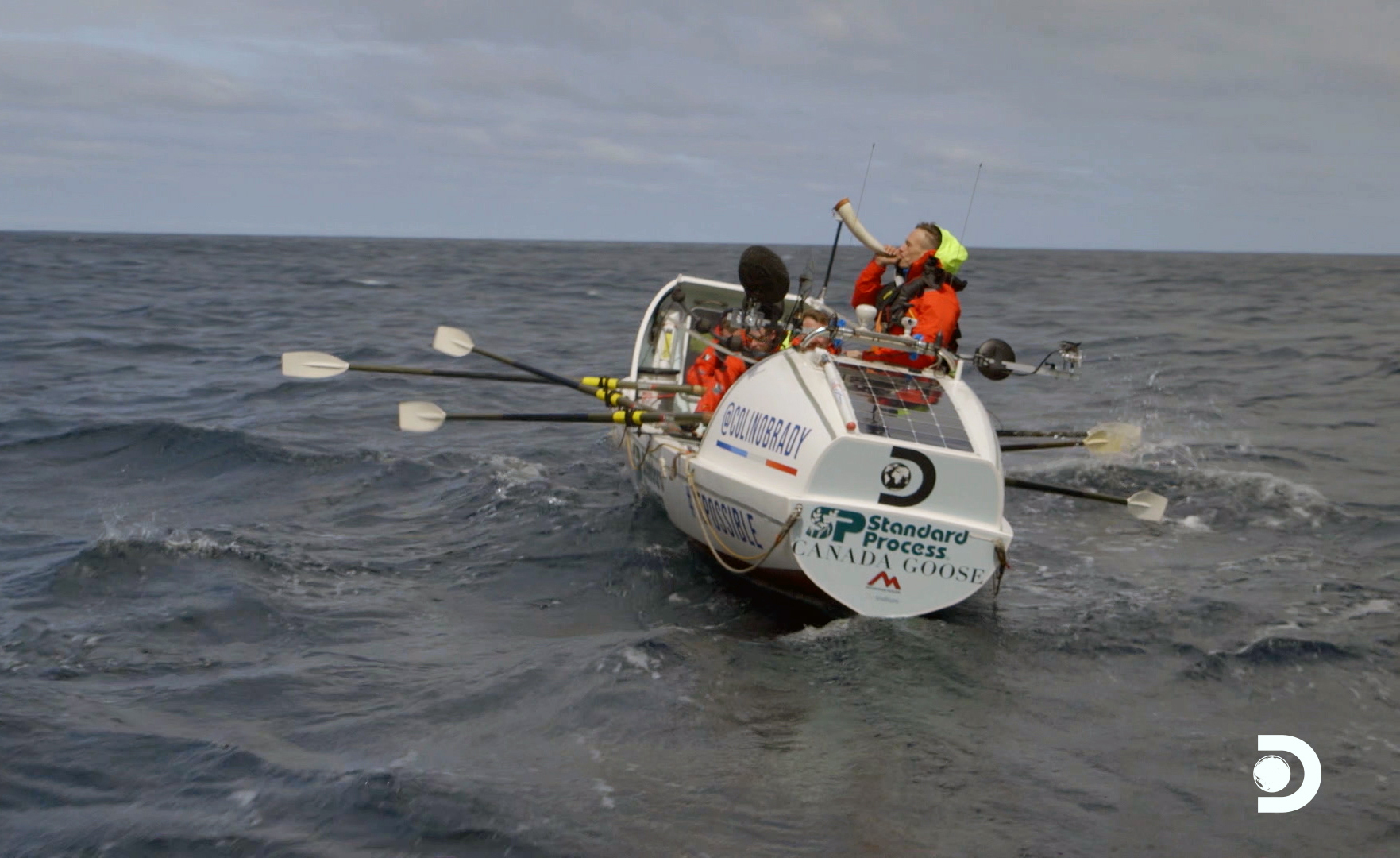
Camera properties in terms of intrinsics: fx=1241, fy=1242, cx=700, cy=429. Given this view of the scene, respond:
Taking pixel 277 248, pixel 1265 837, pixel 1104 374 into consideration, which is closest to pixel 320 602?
pixel 1265 837

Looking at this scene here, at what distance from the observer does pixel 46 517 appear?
36.2 feet

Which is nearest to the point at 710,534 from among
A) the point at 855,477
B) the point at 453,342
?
the point at 855,477

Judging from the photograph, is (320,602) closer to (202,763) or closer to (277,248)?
(202,763)

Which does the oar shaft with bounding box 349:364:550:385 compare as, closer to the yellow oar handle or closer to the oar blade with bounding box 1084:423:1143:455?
the yellow oar handle

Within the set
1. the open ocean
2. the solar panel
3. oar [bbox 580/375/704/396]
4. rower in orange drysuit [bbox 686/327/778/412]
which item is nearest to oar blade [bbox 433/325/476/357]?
the open ocean

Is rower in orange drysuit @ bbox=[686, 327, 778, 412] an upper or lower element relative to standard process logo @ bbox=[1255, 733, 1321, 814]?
upper

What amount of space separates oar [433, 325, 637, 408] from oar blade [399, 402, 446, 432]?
101 centimetres

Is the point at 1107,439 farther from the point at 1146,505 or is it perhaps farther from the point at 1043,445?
the point at 1146,505

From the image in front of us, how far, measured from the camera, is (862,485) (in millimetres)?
7719

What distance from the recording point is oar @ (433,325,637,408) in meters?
10.6

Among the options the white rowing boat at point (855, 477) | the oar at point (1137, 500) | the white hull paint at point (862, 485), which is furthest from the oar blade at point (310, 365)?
the oar at point (1137, 500)

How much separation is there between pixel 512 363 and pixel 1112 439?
5.35 metres

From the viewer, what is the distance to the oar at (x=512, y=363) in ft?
34.6

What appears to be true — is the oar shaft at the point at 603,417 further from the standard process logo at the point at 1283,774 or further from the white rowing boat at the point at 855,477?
the standard process logo at the point at 1283,774
